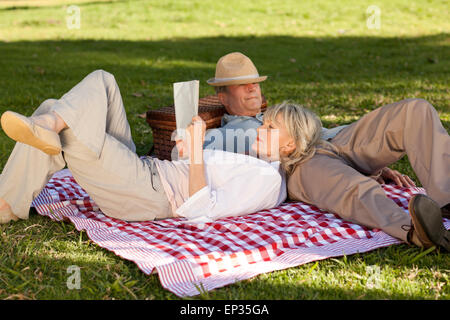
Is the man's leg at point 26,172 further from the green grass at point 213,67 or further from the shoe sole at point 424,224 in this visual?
the shoe sole at point 424,224

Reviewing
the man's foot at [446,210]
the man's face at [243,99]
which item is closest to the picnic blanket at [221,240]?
the man's foot at [446,210]

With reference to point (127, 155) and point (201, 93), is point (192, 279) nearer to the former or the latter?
point (127, 155)

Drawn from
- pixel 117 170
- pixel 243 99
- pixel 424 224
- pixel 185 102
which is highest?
pixel 185 102

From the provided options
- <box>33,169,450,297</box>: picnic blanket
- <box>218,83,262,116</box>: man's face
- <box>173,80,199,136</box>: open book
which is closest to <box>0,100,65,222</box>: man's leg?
<box>33,169,450,297</box>: picnic blanket

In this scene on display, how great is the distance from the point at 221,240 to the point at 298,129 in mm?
1010

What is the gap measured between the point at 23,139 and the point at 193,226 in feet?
3.87

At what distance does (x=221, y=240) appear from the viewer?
334 centimetres

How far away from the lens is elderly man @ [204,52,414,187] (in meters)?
4.38

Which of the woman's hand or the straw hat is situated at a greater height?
the straw hat

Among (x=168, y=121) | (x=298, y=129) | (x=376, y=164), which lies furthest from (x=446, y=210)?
(x=168, y=121)

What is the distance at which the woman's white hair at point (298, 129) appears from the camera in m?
3.85

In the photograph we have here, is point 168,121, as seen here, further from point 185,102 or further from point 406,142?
point 406,142

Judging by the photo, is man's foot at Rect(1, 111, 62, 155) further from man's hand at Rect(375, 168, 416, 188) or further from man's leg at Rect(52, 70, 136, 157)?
man's hand at Rect(375, 168, 416, 188)

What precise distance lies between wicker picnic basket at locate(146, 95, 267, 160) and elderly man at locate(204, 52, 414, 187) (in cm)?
9
